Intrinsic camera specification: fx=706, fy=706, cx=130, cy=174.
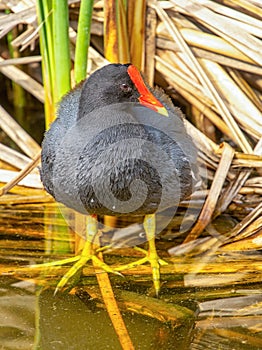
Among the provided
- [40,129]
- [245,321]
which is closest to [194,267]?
[245,321]

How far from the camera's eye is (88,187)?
2621mm

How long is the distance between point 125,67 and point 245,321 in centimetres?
101

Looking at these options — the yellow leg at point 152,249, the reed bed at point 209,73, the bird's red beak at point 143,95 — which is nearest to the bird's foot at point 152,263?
the yellow leg at point 152,249

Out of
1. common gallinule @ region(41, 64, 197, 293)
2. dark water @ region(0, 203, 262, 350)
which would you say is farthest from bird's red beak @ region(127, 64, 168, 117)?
dark water @ region(0, 203, 262, 350)

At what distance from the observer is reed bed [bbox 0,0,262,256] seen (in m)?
3.41

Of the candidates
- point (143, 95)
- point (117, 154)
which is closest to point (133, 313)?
point (117, 154)

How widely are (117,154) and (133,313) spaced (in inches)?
22.7

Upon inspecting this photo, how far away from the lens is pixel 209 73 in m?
3.63

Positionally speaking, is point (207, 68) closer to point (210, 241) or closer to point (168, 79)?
point (168, 79)

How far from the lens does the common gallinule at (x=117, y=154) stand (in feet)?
8.51

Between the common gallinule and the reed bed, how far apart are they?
58 centimetres

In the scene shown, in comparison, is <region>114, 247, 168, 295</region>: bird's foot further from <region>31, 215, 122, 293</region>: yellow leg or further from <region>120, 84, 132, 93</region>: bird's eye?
<region>120, 84, 132, 93</region>: bird's eye

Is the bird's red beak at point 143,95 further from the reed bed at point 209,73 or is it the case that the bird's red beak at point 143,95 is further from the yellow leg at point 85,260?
the reed bed at point 209,73

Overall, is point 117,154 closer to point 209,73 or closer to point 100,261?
point 100,261
